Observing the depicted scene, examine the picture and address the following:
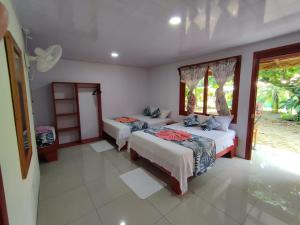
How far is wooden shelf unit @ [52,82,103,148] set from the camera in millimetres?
3664

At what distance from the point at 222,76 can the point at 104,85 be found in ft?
10.8

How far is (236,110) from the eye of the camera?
3129 millimetres

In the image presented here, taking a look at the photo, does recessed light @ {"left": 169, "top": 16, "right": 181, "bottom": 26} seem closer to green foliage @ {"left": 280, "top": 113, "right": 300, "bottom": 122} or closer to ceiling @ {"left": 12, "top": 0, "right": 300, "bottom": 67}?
ceiling @ {"left": 12, "top": 0, "right": 300, "bottom": 67}

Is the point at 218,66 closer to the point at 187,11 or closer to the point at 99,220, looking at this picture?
the point at 187,11

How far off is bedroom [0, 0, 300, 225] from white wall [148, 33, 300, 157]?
0.02 m

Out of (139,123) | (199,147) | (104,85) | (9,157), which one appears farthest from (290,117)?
(9,157)

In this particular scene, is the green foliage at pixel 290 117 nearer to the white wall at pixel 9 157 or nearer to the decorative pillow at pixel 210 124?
the decorative pillow at pixel 210 124

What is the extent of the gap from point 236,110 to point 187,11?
93.4 inches

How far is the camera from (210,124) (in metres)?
3.20

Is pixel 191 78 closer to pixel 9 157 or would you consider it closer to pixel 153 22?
pixel 153 22

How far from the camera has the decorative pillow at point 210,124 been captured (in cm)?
317

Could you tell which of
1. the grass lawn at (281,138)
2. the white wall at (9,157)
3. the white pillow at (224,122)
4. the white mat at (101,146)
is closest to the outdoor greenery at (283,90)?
the grass lawn at (281,138)

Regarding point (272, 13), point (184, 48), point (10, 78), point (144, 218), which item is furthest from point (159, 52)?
point (144, 218)

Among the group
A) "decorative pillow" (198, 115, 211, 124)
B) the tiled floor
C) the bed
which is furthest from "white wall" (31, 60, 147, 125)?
"decorative pillow" (198, 115, 211, 124)
